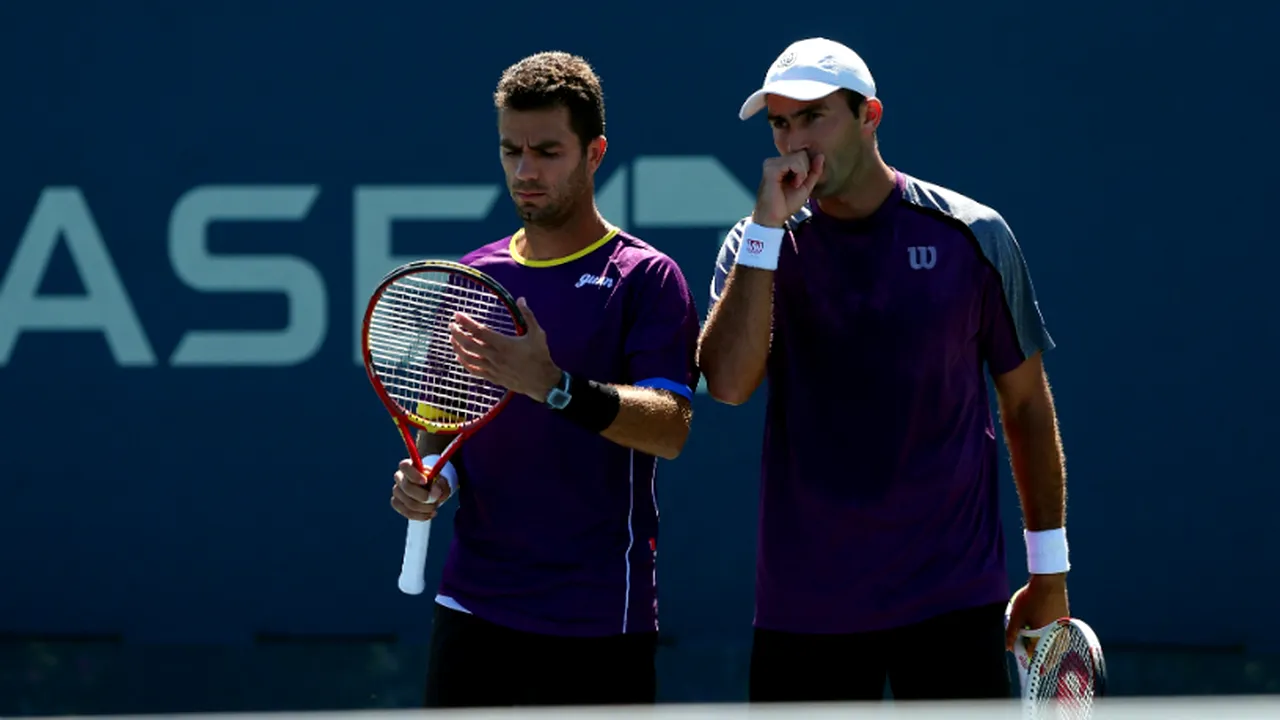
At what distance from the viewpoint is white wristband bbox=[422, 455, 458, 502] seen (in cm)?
281

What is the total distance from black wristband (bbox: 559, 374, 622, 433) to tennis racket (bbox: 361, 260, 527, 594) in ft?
0.53

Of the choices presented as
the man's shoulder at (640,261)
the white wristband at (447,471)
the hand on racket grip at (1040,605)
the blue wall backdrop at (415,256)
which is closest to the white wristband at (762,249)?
the man's shoulder at (640,261)

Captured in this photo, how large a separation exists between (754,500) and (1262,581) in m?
1.40

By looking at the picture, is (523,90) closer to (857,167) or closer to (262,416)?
(857,167)

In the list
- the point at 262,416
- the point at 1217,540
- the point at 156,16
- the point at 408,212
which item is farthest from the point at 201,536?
the point at 1217,540

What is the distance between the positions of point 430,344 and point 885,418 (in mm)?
777

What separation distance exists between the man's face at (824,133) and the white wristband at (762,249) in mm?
133

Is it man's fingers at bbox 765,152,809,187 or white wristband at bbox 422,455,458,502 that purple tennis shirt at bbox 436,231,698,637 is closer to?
white wristband at bbox 422,455,458,502

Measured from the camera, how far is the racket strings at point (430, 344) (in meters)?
2.81

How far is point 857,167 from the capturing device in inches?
112

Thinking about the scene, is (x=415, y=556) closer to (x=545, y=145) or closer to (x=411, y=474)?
(x=411, y=474)

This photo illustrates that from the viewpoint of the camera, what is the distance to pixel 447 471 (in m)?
2.84

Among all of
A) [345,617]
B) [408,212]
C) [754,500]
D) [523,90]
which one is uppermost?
[523,90]

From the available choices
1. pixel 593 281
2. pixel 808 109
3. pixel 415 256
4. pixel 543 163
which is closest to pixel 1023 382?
pixel 808 109
